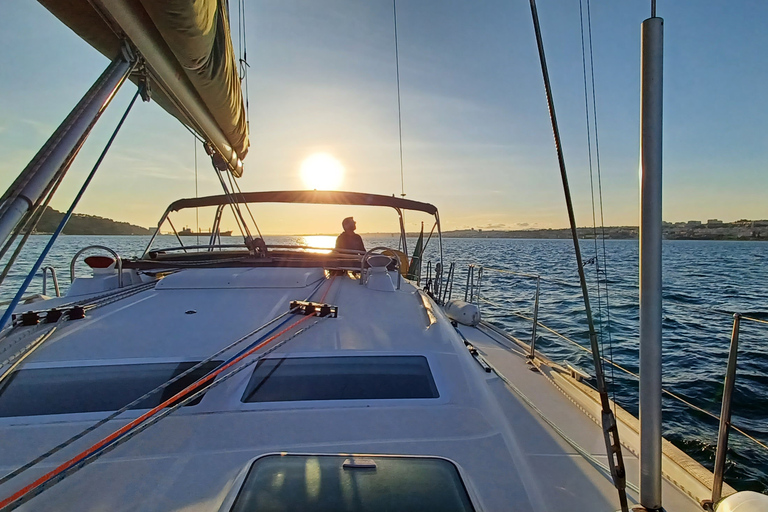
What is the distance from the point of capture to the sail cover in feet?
5.80

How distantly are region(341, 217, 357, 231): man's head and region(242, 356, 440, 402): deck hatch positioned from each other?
4.11 metres

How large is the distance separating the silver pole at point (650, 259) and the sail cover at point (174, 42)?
1.73 m

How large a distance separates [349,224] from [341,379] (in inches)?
168

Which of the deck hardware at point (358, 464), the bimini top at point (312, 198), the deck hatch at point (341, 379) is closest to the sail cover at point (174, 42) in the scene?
the deck hatch at point (341, 379)

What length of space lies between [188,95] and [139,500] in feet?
7.05

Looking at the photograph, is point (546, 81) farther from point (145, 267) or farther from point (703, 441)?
point (703, 441)

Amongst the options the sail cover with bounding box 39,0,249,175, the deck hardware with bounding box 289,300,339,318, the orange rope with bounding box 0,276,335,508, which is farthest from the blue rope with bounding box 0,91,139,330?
the deck hardware with bounding box 289,300,339,318

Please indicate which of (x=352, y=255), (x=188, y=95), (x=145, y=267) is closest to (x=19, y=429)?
(x=188, y=95)

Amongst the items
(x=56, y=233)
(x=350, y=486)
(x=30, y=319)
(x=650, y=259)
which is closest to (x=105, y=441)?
(x=56, y=233)

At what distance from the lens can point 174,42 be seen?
1.98m

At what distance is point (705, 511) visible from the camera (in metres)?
1.99

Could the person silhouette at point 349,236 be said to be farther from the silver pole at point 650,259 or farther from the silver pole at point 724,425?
the silver pole at point 650,259

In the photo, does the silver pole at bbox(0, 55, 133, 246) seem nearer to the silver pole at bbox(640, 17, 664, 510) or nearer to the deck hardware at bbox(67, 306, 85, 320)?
the deck hardware at bbox(67, 306, 85, 320)

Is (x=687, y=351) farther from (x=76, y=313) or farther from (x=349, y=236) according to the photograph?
(x=76, y=313)
